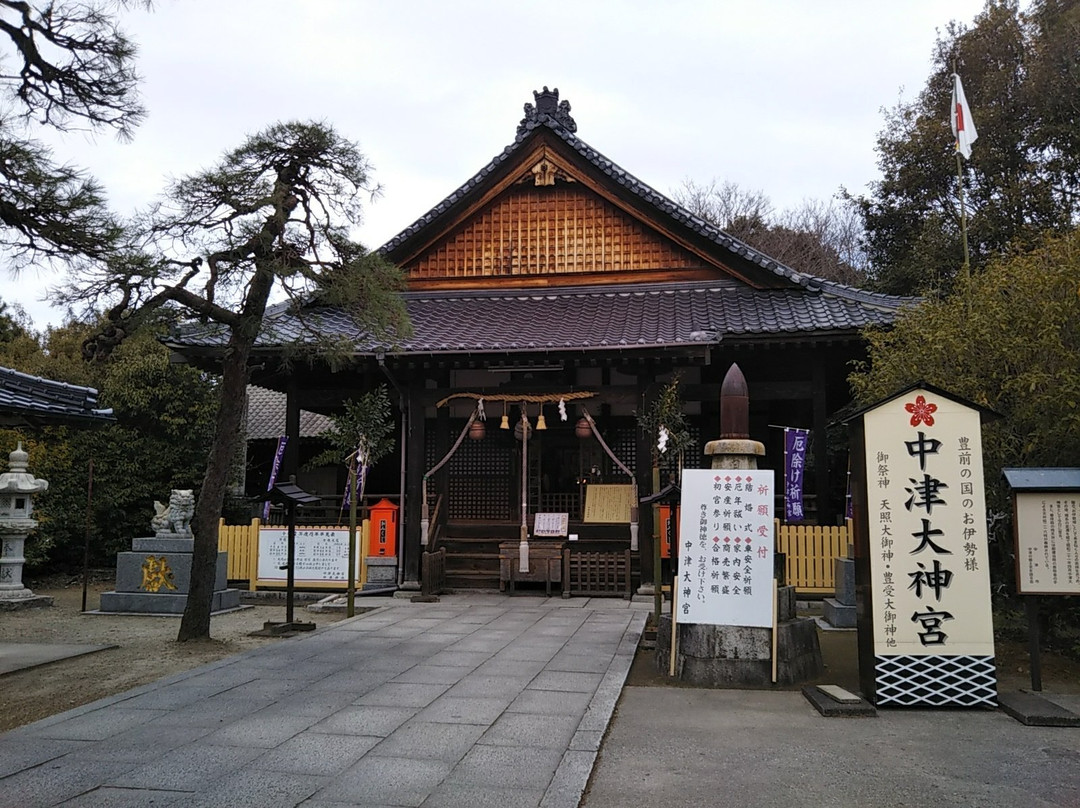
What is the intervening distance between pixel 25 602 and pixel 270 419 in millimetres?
13205

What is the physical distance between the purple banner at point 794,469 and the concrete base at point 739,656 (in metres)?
5.04

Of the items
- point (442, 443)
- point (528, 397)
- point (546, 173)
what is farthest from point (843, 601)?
point (546, 173)

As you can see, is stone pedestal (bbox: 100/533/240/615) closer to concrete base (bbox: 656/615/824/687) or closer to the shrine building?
the shrine building

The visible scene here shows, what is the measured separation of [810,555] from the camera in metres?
12.0

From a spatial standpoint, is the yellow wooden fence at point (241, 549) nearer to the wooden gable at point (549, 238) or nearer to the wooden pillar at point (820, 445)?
the wooden gable at point (549, 238)

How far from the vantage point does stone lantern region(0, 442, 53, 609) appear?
12.6 m

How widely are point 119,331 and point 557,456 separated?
27.7 ft

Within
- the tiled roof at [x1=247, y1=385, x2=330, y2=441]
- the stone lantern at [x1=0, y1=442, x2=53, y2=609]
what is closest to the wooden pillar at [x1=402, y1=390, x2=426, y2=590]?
the stone lantern at [x1=0, y1=442, x2=53, y2=609]

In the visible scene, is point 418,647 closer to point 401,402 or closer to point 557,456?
point 401,402

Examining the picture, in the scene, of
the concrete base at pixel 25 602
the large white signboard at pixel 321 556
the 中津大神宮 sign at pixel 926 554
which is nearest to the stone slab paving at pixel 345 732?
the 中津大神宮 sign at pixel 926 554

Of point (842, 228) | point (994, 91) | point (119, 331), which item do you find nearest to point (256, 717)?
point (119, 331)

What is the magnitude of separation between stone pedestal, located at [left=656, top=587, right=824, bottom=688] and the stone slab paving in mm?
663

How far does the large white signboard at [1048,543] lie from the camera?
6305 mm

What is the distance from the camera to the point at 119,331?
771 centimetres
